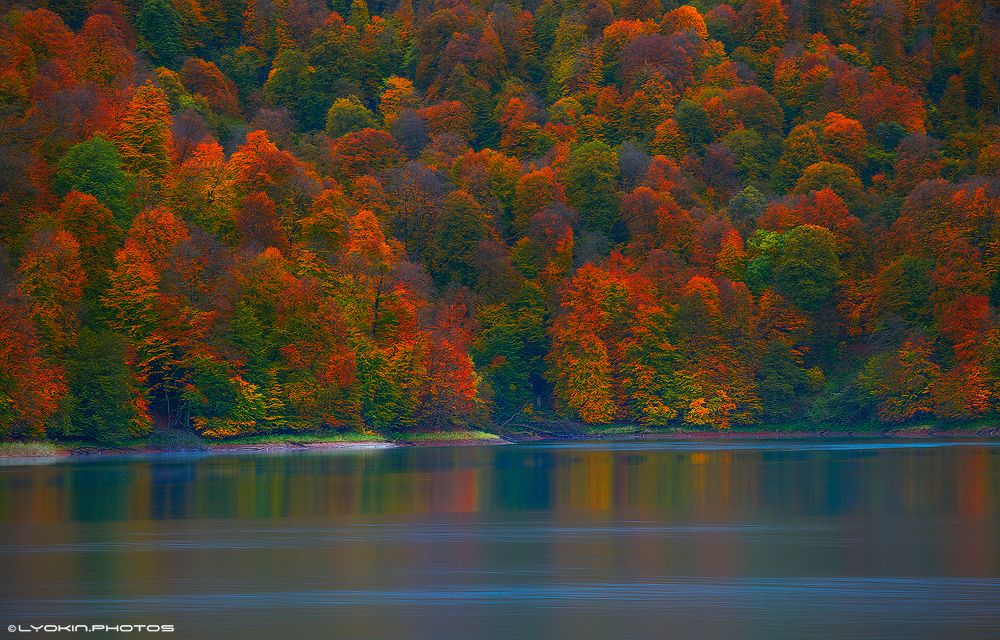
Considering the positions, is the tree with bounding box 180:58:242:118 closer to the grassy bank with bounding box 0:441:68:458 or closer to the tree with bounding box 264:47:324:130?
the tree with bounding box 264:47:324:130

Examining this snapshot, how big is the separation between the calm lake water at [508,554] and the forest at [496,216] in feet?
83.3

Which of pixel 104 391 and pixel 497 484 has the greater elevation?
pixel 104 391

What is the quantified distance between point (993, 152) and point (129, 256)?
86267mm

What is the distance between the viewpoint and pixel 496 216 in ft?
368

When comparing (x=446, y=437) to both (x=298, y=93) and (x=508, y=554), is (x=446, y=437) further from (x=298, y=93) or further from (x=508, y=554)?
(x=298, y=93)

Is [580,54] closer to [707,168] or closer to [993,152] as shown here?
[707,168]

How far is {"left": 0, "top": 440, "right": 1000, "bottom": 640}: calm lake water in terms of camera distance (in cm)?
1795

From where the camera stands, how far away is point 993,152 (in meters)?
113

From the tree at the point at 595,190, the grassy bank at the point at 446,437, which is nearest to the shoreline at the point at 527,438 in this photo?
the grassy bank at the point at 446,437

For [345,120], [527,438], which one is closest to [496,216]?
[527,438]

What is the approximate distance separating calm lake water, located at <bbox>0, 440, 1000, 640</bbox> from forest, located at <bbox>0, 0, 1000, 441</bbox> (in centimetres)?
2539

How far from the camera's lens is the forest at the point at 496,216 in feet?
229

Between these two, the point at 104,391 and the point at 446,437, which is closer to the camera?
the point at 104,391

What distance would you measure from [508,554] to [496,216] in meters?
88.7
